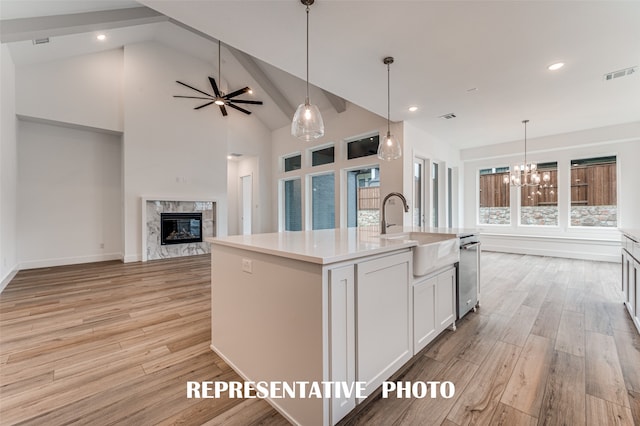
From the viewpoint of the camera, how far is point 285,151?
25.3ft

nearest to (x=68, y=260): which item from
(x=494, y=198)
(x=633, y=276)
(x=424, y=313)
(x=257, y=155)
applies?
(x=257, y=155)

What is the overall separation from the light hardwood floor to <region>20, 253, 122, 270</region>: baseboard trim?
1787mm

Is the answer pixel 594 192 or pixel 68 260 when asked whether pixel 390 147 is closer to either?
pixel 594 192

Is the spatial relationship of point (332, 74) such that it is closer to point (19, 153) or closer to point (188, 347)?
point (188, 347)

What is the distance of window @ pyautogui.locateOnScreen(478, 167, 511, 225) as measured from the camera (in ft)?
22.6

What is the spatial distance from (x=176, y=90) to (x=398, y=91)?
526cm

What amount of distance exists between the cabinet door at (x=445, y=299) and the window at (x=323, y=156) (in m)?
4.51

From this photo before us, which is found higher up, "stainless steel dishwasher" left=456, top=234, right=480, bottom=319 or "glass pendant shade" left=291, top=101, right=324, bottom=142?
"glass pendant shade" left=291, top=101, right=324, bottom=142

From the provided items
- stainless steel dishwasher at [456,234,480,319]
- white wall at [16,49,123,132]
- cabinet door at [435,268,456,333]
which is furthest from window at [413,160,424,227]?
white wall at [16,49,123,132]

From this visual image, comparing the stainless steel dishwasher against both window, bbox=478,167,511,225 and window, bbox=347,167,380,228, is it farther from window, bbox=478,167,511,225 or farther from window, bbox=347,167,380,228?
window, bbox=478,167,511,225

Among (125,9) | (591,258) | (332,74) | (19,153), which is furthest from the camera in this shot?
(591,258)

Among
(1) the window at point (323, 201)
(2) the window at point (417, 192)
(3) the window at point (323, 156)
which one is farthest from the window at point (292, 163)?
(2) the window at point (417, 192)

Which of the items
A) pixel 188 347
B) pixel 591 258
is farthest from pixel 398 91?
pixel 591 258

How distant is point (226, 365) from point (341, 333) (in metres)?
1.11
